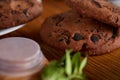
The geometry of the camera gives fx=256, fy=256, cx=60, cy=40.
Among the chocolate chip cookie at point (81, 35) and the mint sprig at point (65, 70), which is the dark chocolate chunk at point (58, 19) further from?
the mint sprig at point (65, 70)

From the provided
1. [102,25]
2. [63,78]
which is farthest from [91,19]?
[63,78]

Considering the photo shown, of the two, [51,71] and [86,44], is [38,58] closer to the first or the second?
[51,71]

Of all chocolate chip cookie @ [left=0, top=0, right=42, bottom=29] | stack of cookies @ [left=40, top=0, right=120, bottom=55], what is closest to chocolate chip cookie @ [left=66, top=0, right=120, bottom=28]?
stack of cookies @ [left=40, top=0, right=120, bottom=55]

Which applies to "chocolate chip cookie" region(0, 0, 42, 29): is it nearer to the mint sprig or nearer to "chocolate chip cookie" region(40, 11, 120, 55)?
"chocolate chip cookie" region(40, 11, 120, 55)

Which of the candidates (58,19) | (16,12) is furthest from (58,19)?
(16,12)

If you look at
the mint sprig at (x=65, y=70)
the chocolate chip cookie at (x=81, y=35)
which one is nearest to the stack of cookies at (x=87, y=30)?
the chocolate chip cookie at (x=81, y=35)

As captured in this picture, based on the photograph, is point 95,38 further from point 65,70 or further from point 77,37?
point 65,70
